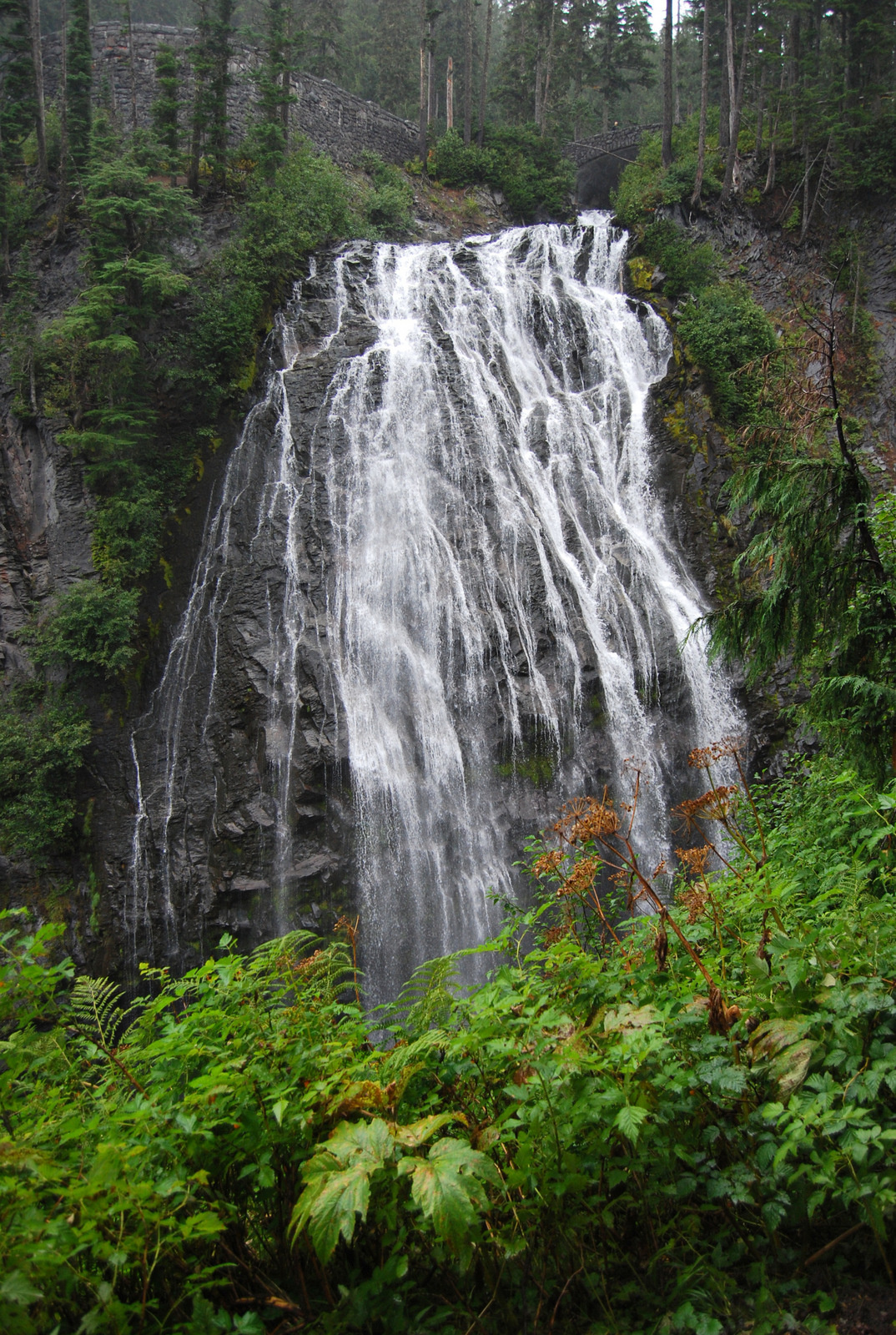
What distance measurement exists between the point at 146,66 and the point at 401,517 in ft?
70.3

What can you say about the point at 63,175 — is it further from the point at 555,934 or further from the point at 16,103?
the point at 555,934

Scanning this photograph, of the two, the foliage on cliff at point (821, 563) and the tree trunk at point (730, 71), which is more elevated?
the tree trunk at point (730, 71)

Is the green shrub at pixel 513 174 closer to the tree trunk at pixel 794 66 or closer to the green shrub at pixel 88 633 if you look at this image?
the tree trunk at pixel 794 66

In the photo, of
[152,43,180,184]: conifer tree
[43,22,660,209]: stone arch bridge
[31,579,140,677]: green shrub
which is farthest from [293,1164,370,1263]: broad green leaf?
[43,22,660,209]: stone arch bridge

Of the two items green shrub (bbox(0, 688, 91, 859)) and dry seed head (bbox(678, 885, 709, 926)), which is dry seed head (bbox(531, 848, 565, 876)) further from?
green shrub (bbox(0, 688, 91, 859))

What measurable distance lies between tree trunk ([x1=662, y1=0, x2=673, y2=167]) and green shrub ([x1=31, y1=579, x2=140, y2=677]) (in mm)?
22130

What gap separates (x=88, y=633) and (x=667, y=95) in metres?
23.9

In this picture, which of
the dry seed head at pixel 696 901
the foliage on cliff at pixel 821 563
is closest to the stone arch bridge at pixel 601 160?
the foliage on cliff at pixel 821 563

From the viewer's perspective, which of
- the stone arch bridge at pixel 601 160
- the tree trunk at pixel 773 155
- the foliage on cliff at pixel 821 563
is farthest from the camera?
the stone arch bridge at pixel 601 160

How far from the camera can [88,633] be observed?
40.5 ft

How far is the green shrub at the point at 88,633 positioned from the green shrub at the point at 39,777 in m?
0.89

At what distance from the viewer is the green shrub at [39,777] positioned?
1098 centimetres

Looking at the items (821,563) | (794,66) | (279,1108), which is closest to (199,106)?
(794,66)

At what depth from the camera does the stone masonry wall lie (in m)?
23.4
